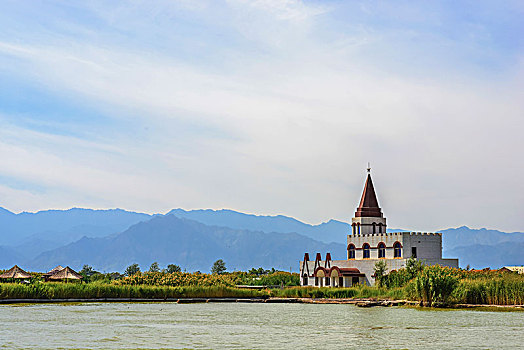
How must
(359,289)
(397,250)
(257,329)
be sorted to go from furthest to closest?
(397,250)
(359,289)
(257,329)

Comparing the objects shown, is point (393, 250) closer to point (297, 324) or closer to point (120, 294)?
point (120, 294)

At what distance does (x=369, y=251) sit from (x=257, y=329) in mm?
44260

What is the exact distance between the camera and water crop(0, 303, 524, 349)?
2412cm

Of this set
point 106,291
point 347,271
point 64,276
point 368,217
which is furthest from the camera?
point 368,217

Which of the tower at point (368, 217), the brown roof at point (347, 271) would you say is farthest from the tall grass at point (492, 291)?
the tower at point (368, 217)

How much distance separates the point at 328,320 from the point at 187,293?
20.6 m

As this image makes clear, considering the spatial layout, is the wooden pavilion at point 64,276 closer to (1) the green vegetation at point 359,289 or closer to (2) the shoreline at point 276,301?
(1) the green vegetation at point 359,289

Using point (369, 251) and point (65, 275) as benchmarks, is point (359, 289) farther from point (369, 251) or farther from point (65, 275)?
point (65, 275)

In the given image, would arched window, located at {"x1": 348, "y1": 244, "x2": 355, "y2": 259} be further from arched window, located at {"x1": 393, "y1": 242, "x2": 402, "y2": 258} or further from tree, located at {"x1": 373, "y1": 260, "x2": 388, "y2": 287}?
tree, located at {"x1": 373, "y1": 260, "x2": 388, "y2": 287}

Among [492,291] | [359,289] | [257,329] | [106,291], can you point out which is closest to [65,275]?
[106,291]

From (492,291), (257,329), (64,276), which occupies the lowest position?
(257,329)

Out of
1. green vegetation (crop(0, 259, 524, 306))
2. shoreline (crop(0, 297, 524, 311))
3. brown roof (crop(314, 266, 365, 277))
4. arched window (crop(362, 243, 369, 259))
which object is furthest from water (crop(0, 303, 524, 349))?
arched window (crop(362, 243, 369, 259))

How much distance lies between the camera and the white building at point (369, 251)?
6881cm

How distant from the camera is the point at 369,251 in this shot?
72750mm
